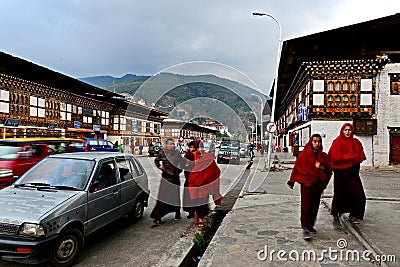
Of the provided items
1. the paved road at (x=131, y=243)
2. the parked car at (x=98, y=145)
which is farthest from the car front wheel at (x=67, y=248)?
the parked car at (x=98, y=145)

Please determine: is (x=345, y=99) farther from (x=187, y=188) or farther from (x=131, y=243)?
(x=131, y=243)

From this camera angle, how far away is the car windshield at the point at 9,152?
8562mm

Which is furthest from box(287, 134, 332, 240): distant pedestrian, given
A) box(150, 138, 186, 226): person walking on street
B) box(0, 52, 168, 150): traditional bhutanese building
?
box(0, 52, 168, 150): traditional bhutanese building

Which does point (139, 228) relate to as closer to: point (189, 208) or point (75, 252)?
point (189, 208)

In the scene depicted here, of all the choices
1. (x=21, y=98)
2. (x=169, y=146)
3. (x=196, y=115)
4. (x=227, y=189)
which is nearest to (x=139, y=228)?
(x=169, y=146)

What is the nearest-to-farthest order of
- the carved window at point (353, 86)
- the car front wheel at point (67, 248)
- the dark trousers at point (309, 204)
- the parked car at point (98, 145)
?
the car front wheel at point (67, 248)
the dark trousers at point (309, 204)
the carved window at point (353, 86)
the parked car at point (98, 145)

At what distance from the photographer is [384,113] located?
853 inches

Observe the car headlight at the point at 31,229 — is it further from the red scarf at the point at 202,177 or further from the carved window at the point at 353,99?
the carved window at the point at 353,99

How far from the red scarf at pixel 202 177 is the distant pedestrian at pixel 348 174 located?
2389 millimetres

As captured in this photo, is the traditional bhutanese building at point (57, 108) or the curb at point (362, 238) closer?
the curb at point (362, 238)

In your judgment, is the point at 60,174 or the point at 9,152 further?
the point at 9,152

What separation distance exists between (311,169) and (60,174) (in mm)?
4164

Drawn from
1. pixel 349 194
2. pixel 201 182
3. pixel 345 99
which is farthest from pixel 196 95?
pixel 345 99

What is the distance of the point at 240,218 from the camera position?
6984 mm
